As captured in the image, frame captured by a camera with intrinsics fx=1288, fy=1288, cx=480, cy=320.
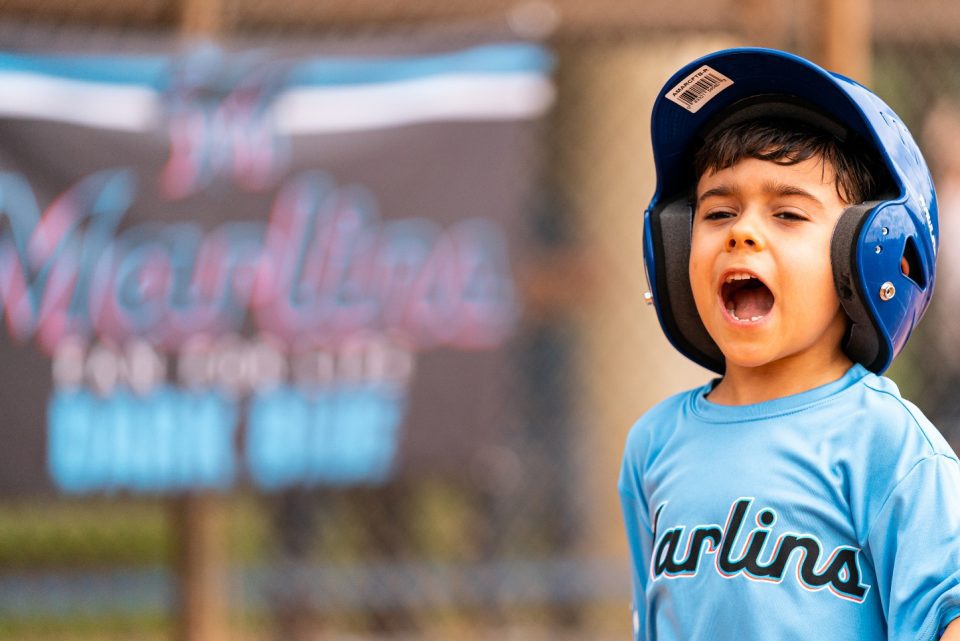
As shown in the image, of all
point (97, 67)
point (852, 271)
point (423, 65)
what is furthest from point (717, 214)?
point (97, 67)

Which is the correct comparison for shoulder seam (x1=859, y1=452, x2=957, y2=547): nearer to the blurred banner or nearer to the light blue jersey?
the light blue jersey

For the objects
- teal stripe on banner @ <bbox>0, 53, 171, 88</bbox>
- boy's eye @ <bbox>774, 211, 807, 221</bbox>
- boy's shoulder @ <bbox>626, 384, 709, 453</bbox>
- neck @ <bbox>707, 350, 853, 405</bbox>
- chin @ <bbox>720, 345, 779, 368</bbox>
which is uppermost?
teal stripe on banner @ <bbox>0, 53, 171, 88</bbox>

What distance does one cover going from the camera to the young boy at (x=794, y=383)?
58.7 inches

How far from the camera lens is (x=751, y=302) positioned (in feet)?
5.42

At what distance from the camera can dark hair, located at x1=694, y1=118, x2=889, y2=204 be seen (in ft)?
5.38

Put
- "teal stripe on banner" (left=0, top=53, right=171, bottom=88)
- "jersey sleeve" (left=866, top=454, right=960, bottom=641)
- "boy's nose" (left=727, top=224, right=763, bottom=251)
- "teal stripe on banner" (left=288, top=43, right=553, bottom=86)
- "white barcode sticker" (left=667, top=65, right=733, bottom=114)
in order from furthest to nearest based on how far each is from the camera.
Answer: "teal stripe on banner" (left=288, top=43, right=553, bottom=86) → "teal stripe on banner" (left=0, top=53, right=171, bottom=88) → "white barcode sticker" (left=667, top=65, right=733, bottom=114) → "boy's nose" (left=727, top=224, right=763, bottom=251) → "jersey sleeve" (left=866, top=454, right=960, bottom=641)

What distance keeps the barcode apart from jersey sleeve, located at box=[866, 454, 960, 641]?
568mm

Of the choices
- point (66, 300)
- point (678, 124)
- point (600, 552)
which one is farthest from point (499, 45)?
point (600, 552)

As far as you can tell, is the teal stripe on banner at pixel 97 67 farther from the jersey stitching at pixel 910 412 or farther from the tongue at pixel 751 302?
the jersey stitching at pixel 910 412

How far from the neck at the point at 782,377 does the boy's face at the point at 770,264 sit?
11 mm

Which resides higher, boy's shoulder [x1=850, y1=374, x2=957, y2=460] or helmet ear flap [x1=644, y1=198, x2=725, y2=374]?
helmet ear flap [x1=644, y1=198, x2=725, y2=374]

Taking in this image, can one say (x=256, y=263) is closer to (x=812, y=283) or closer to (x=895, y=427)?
(x=812, y=283)

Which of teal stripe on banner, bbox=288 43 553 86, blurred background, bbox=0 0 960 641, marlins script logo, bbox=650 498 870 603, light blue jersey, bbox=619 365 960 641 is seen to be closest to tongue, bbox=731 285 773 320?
light blue jersey, bbox=619 365 960 641

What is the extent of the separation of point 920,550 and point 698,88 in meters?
0.67
